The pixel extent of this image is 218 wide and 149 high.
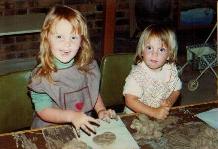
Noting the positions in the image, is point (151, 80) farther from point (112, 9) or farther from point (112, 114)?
point (112, 9)

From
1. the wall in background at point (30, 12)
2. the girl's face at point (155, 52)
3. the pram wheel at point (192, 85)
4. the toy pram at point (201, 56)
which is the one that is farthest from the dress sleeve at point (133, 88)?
the wall in background at point (30, 12)

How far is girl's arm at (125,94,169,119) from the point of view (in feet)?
6.21

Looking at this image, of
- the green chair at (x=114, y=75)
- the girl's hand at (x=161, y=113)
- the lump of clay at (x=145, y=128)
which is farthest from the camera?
the green chair at (x=114, y=75)

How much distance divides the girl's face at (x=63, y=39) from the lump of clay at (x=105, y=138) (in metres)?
0.47

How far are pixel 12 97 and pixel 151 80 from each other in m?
0.80

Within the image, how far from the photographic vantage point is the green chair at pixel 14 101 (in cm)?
204

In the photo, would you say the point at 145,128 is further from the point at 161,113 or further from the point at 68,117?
the point at 68,117

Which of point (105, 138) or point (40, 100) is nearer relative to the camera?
point (105, 138)

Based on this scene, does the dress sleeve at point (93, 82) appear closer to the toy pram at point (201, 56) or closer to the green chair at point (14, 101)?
the green chair at point (14, 101)

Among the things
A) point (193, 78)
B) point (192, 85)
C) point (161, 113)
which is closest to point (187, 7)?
point (193, 78)

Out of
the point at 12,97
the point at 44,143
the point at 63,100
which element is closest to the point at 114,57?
the point at 63,100

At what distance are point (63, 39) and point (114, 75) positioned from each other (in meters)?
0.62

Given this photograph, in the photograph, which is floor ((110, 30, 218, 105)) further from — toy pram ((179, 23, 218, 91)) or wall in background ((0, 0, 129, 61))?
wall in background ((0, 0, 129, 61))

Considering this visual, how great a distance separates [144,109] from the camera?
2053mm
